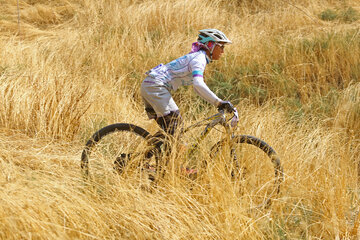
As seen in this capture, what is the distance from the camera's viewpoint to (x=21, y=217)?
309cm

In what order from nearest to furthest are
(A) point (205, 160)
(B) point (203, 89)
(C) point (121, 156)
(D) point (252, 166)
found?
(B) point (203, 89)
(A) point (205, 160)
(C) point (121, 156)
(D) point (252, 166)

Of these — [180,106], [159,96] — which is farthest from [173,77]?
[180,106]

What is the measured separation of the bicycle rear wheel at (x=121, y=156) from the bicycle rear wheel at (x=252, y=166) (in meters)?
0.64

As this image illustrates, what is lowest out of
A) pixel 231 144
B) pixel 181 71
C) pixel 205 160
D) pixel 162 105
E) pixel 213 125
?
pixel 205 160

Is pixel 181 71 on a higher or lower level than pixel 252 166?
higher

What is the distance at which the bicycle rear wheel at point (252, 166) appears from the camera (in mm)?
4086

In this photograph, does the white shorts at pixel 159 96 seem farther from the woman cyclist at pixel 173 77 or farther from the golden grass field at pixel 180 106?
the golden grass field at pixel 180 106

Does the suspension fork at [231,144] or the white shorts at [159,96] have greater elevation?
→ the white shorts at [159,96]

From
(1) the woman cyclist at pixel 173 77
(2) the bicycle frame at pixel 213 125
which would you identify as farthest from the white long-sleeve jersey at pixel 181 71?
(2) the bicycle frame at pixel 213 125

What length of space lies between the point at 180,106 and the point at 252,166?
276 centimetres

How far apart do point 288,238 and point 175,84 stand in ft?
5.80

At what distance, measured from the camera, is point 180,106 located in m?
7.02

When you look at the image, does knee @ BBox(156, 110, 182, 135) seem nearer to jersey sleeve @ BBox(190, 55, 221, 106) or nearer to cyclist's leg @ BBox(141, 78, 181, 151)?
cyclist's leg @ BBox(141, 78, 181, 151)

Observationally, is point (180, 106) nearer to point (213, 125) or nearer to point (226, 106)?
point (213, 125)
